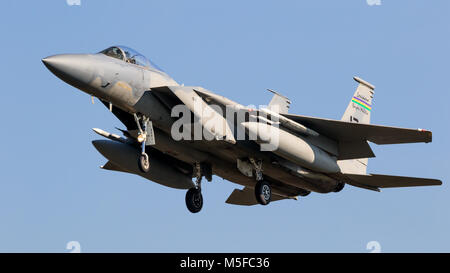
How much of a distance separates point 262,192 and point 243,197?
3513 millimetres

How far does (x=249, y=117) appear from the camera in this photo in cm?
1734

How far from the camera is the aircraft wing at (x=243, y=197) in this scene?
70.8 feet

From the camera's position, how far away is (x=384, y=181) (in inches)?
758

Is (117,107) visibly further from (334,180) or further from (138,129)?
(334,180)

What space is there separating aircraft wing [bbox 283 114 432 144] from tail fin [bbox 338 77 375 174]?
1.34 meters

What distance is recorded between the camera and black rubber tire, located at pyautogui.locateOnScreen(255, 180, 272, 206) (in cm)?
1833

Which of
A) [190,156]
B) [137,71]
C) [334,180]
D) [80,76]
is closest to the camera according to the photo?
[80,76]

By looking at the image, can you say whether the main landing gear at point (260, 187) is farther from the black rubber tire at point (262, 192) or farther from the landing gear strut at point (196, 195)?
the landing gear strut at point (196, 195)

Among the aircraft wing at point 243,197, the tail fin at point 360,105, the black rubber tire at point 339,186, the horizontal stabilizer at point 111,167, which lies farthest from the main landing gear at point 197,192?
the tail fin at point 360,105

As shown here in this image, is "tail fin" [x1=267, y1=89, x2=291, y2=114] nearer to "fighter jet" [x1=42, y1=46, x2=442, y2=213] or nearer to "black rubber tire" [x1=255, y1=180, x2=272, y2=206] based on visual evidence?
"fighter jet" [x1=42, y1=46, x2=442, y2=213]

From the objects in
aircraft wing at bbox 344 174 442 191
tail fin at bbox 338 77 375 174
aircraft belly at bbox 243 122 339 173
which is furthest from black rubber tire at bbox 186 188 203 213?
tail fin at bbox 338 77 375 174

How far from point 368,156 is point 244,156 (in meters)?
3.14

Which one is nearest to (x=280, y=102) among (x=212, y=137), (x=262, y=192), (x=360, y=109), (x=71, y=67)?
(x=360, y=109)
